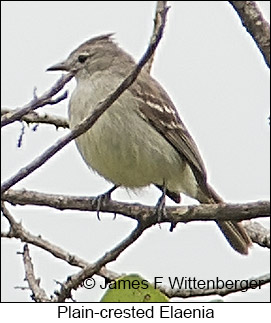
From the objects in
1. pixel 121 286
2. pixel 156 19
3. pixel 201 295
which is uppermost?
pixel 156 19

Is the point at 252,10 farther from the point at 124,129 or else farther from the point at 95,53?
the point at 95,53

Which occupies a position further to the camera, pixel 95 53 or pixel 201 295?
pixel 95 53

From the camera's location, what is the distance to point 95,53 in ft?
18.1

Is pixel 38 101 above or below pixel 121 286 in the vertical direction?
above

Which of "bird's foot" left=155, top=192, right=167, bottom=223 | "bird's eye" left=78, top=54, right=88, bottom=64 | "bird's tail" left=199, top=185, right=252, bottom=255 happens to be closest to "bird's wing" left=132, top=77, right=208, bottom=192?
"bird's tail" left=199, top=185, right=252, bottom=255

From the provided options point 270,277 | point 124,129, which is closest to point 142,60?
point 270,277

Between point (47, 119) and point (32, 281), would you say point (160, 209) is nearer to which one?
point (32, 281)

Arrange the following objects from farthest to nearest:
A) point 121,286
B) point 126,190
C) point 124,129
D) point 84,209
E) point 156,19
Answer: point 126,190 → point 124,129 → point 84,209 → point 121,286 → point 156,19

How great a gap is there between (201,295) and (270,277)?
29cm

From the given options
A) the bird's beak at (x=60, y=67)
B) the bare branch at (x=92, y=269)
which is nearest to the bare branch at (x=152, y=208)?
the bare branch at (x=92, y=269)

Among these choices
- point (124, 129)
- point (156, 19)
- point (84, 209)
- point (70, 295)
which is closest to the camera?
point (156, 19)

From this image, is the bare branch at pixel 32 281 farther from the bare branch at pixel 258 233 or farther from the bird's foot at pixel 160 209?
the bare branch at pixel 258 233

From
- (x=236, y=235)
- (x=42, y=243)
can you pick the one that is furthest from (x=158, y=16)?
(x=236, y=235)

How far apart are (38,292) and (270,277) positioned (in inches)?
36.5
